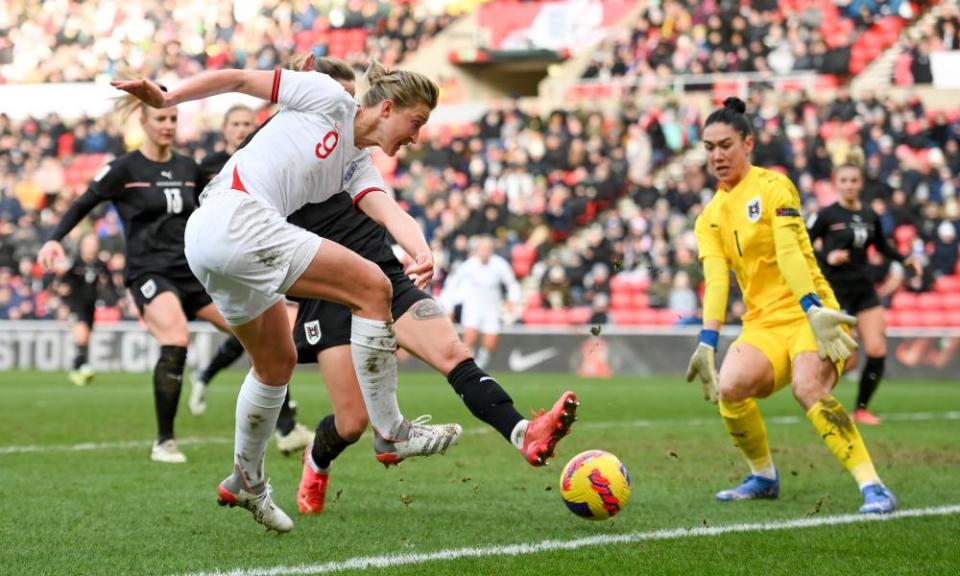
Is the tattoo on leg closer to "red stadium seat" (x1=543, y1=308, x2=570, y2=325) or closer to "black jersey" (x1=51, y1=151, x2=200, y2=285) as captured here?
"black jersey" (x1=51, y1=151, x2=200, y2=285)

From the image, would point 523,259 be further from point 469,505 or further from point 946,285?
point 469,505

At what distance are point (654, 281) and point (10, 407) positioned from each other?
1174 centimetres

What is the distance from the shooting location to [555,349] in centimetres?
2134

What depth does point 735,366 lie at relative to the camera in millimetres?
6906

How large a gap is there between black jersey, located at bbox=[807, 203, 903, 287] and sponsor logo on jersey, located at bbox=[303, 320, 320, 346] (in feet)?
20.1

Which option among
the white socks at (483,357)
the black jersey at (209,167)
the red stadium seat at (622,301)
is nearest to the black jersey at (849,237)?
the black jersey at (209,167)

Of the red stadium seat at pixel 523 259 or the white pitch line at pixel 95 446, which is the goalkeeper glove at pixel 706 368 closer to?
the white pitch line at pixel 95 446

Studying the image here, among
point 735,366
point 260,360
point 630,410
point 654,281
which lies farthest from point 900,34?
point 260,360

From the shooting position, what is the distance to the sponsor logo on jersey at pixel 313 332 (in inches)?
256

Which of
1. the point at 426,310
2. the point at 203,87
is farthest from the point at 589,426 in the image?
the point at 203,87

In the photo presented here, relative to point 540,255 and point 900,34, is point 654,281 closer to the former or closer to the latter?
point 540,255

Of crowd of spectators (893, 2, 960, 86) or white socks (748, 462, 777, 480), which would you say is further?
crowd of spectators (893, 2, 960, 86)

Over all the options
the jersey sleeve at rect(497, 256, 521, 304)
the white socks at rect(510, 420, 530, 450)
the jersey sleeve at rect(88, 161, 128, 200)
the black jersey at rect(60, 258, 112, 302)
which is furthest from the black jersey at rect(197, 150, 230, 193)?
the black jersey at rect(60, 258, 112, 302)

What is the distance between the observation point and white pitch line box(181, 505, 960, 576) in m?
4.76
